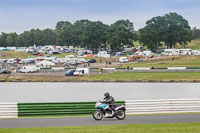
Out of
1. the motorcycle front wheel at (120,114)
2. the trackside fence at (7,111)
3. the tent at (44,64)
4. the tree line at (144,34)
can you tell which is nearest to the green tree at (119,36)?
the tree line at (144,34)

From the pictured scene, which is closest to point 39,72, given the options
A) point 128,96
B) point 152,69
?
point 152,69

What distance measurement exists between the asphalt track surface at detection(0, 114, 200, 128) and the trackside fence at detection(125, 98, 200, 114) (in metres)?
1.02

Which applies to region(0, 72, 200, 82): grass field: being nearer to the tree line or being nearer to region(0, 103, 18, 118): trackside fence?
region(0, 103, 18, 118): trackside fence

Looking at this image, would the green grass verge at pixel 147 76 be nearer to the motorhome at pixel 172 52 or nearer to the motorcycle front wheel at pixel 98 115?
the motorhome at pixel 172 52

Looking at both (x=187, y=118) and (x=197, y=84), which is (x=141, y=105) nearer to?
(x=187, y=118)

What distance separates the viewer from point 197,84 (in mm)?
79250

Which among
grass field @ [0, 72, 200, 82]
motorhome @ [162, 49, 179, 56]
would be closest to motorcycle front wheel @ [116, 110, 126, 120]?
grass field @ [0, 72, 200, 82]

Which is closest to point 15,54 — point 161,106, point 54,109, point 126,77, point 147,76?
point 126,77

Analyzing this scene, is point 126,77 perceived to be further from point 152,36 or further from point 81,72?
point 152,36

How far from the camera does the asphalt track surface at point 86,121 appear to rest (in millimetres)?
26366

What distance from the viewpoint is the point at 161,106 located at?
31000 mm

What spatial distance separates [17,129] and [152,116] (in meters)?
10.3

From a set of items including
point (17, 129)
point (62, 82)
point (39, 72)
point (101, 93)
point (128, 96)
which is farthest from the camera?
point (39, 72)

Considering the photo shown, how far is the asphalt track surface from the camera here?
2637 cm
